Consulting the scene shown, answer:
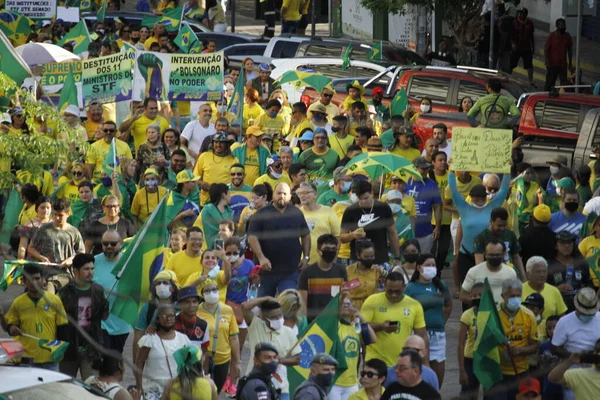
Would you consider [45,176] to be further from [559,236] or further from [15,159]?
[559,236]

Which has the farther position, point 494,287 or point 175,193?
point 175,193

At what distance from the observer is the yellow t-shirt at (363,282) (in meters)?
13.0

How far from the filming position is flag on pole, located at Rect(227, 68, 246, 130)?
20.9 meters

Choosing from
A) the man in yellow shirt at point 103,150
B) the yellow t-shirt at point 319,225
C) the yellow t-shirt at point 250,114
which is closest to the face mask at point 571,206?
the yellow t-shirt at point 319,225

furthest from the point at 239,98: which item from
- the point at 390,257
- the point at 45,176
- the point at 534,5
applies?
the point at 534,5

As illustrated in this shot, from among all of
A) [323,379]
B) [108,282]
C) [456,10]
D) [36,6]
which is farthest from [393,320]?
[456,10]

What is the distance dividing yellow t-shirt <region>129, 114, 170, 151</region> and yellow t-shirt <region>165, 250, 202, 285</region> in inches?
233

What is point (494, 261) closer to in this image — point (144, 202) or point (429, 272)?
point (429, 272)

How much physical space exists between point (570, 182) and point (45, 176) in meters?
5.48

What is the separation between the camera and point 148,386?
11.4 metres

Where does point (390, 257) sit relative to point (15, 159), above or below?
below

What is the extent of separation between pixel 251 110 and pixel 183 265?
8464mm

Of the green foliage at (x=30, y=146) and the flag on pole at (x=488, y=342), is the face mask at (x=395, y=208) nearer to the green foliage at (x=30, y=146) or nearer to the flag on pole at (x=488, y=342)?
the green foliage at (x=30, y=146)

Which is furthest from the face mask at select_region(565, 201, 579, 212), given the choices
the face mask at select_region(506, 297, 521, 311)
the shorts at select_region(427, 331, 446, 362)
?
the face mask at select_region(506, 297, 521, 311)
